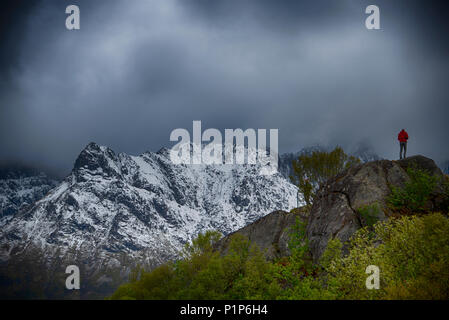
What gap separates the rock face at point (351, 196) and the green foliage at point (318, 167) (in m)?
8.83

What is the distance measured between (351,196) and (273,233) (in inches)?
600

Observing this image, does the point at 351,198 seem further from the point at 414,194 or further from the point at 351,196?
the point at 414,194

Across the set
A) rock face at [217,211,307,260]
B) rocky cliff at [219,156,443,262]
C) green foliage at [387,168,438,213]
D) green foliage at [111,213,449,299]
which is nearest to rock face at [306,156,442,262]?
rocky cliff at [219,156,443,262]

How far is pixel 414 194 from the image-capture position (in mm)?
36344

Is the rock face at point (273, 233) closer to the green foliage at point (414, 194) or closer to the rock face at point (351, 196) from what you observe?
the rock face at point (351, 196)

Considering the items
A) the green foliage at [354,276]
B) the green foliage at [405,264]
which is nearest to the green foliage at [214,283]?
the green foliage at [354,276]

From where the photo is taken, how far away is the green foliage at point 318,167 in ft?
170

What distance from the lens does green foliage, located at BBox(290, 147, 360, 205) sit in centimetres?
5184

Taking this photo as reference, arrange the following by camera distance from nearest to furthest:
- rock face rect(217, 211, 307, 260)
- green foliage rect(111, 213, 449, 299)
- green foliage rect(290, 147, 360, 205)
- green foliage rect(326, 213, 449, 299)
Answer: green foliage rect(326, 213, 449, 299) → green foliage rect(111, 213, 449, 299) → rock face rect(217, 211, 307, 260) → green foliage rect(290, 147, 360, 205)

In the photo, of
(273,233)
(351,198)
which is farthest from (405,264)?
(273,233)

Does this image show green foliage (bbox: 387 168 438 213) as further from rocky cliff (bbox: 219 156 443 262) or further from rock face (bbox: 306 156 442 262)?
rock face (bbox: 306 156 442 262)

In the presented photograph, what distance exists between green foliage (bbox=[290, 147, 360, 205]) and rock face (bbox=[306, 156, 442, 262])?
8834mm
